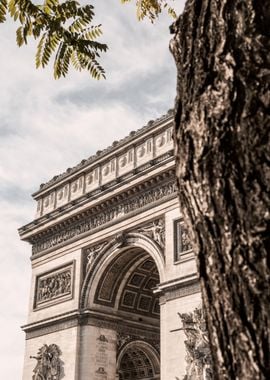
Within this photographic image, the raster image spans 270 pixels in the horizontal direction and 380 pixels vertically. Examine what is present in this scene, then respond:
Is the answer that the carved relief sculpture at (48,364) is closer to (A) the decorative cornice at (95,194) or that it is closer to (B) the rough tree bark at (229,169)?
(A) the decorative cornice at (95,194)

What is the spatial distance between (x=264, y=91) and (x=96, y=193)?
2127 cm

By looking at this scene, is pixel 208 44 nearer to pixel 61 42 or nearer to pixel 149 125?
pixel 61 42

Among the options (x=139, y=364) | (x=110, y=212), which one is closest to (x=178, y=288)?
(x=110, y=212)

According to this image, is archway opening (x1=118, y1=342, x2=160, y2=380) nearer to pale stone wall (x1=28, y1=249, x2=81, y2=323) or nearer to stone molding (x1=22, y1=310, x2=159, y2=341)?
stone molding (x1=22, y1=310, x2=159, y2=341)

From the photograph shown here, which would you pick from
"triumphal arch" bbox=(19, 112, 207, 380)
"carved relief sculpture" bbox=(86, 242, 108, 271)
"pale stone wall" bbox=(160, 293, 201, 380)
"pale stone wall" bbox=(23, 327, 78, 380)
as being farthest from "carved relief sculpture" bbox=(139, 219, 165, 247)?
"pale stone wall" bbox=(23, 327, 78, 380)

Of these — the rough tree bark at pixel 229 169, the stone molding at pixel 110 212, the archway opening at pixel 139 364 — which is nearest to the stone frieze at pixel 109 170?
the stone molding at pixel 110 212

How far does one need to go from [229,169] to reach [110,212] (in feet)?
68.1

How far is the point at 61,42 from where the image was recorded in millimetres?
3613

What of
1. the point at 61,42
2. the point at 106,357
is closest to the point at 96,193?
the point at 106,357

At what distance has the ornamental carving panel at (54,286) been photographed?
23422 millimetres

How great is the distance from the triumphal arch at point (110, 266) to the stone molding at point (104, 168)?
5cm

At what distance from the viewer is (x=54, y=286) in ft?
79.2

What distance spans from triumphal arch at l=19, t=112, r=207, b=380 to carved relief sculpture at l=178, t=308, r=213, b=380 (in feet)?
3.16

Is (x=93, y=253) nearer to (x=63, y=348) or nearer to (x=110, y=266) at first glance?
(x=110, y=266)
